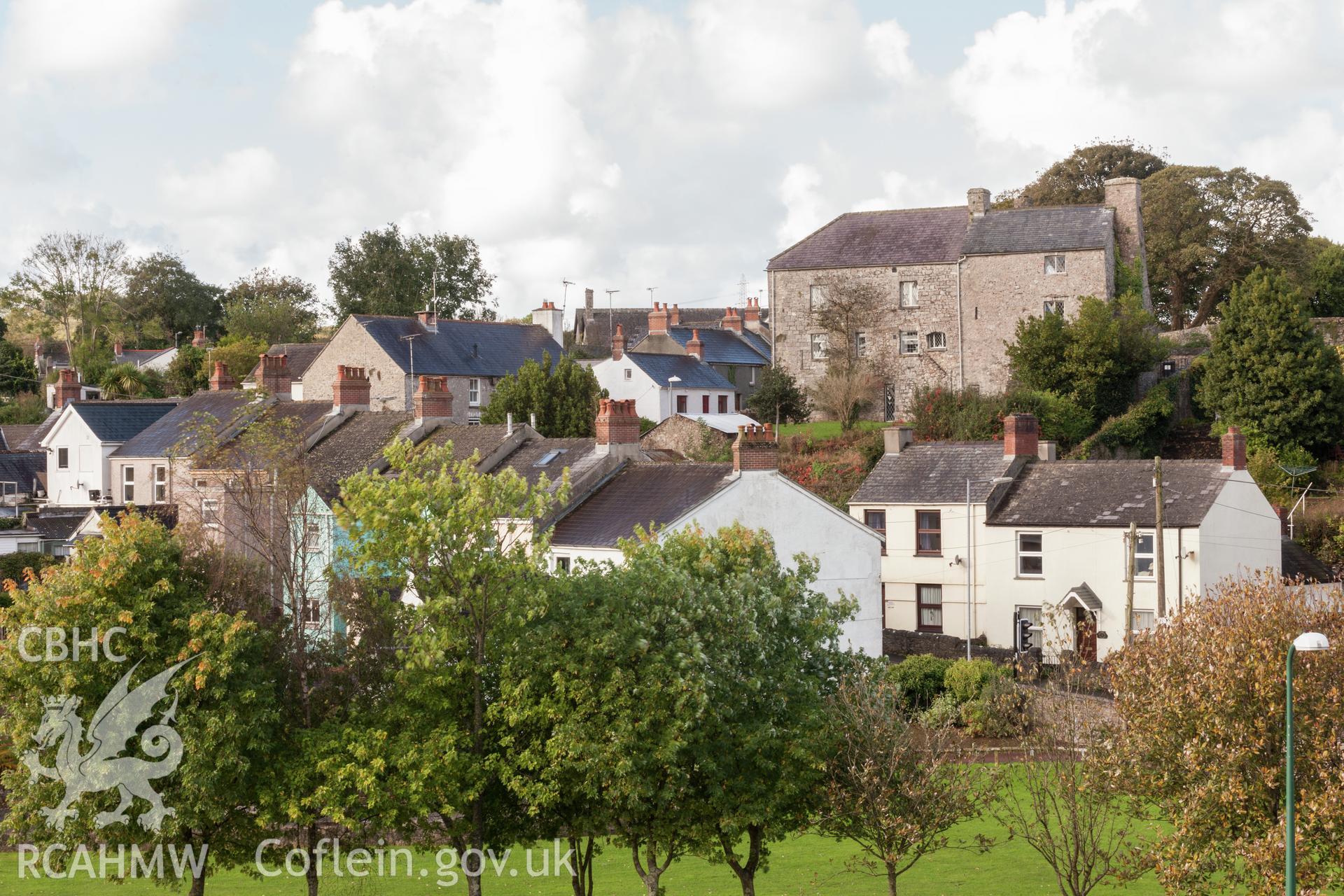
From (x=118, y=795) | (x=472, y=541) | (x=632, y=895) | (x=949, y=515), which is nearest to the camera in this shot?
(x=118, y=795)

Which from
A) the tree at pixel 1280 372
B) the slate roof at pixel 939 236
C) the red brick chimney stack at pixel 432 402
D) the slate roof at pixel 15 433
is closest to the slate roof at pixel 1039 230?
the slate roof at pixel 939 236

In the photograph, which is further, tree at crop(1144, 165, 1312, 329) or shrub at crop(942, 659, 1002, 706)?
tree at crop(1144, 165, 1312, 329)

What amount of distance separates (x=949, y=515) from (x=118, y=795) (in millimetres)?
30618

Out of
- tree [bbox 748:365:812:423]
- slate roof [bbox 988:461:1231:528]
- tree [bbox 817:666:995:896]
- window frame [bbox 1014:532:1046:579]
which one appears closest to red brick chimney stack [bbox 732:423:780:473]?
slate roof [bbox 988:461:1231:528]

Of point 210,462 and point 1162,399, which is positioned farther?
point 1162,399

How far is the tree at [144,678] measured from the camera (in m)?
19.5

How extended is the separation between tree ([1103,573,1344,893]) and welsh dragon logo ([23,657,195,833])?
46.0 ft

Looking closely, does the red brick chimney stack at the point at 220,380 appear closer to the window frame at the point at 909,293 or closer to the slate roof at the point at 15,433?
the slate roof at the point at 15,433

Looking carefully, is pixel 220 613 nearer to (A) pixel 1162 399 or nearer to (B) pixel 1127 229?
(A) pixel 1162 399

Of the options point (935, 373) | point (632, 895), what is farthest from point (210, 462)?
point (935, 373)

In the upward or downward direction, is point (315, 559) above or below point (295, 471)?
below

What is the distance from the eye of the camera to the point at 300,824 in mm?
20844

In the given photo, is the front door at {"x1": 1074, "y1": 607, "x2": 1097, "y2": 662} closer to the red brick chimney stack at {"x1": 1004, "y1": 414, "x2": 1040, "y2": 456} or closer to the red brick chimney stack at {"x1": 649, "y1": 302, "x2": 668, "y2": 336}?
the red brick chimney stack at {"x1": 1004, "y1": 414, "x2": 1040, "y2": 456}

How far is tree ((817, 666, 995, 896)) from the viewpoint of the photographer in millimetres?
21344
